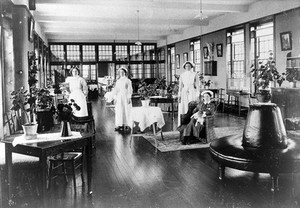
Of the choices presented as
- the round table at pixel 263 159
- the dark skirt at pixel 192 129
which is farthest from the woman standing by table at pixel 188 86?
→ the round table at pixel 263 159

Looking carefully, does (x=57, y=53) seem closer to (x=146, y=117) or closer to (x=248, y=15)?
(x=248, y=15)

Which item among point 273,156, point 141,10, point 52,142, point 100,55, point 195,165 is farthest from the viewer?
point 100,55

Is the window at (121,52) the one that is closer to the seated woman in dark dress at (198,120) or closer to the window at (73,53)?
the window at (73,53)

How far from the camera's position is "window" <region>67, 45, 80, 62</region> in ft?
66.8

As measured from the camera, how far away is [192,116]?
6.58m

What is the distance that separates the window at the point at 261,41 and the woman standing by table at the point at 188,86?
3.26 metres

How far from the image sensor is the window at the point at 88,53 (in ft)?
67.7

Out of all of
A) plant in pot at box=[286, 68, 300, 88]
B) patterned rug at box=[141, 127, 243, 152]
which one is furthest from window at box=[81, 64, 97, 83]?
plant in pot at box=[286, 68, 300, 88]

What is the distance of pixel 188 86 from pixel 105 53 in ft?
44.9

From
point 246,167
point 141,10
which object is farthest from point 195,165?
point 141,10

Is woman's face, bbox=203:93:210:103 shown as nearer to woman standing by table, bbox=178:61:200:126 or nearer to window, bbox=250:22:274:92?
woman standing by table, bbox=178:61:200:126

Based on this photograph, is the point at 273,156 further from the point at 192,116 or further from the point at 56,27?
the point at 56,27

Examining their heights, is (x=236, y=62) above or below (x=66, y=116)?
above

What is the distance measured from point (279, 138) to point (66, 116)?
2.40m
